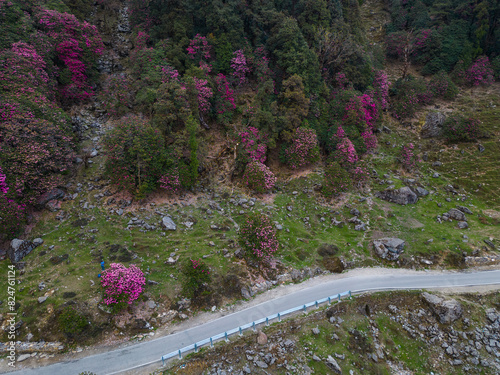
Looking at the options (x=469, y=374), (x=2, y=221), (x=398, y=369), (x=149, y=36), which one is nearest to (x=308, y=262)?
(x=398, y=369)

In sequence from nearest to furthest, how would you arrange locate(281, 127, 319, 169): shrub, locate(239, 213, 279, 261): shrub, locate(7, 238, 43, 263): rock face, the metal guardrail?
the metal guardrail → locate(7, 238, 43, 263): rock face → locate(239, 213, 279, 261): shrub → locate(281, 127, 319, 169): shrub

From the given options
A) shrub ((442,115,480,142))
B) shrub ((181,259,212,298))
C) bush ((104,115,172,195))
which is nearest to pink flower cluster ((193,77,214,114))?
bush ((104,115,172,195))

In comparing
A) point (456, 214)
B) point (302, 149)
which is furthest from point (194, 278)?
Result: point (456, 214)

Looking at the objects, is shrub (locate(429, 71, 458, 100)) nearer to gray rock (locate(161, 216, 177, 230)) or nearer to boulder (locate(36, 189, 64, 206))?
gray rock (locate(161, 216, 177, 230))

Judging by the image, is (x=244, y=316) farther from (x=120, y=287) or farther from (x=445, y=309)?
(x=445, y=309)

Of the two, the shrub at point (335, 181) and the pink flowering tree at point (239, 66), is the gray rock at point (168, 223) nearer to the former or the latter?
the shrub at point (335, 181)

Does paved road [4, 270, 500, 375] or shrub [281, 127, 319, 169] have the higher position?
shrub [281, 127, 319, 169]
